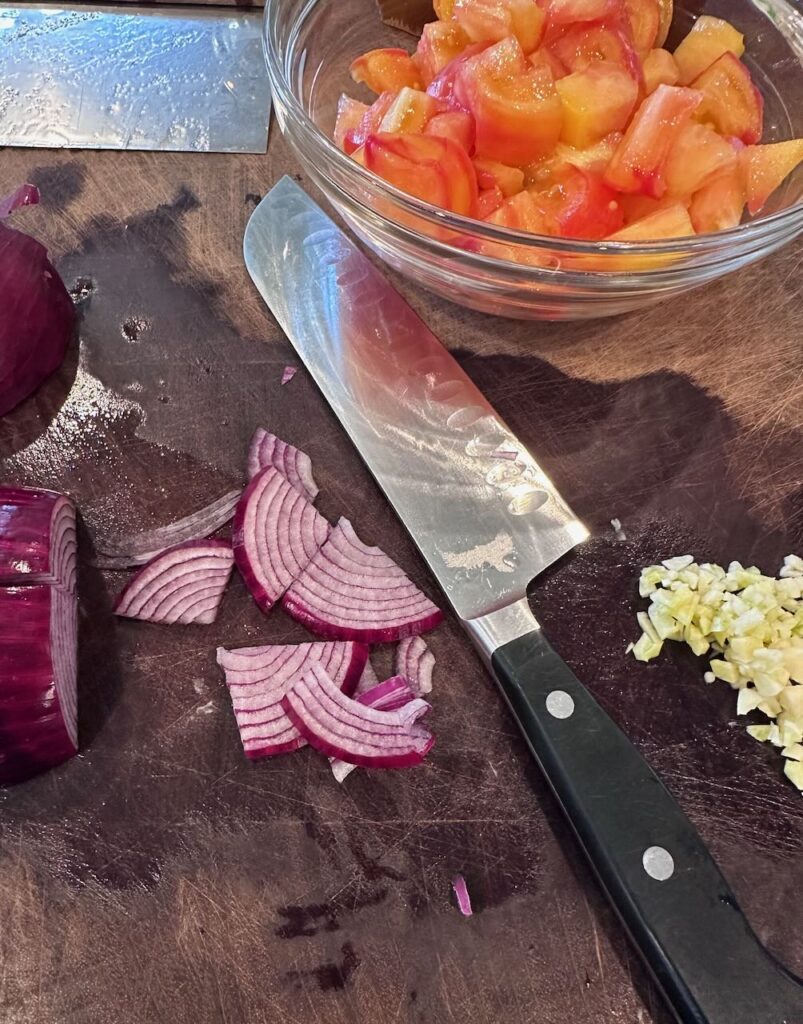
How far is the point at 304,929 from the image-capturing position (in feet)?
4.05

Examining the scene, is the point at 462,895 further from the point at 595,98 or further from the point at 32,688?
the point at 595,98

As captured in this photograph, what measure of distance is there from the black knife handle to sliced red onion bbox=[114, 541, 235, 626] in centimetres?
53

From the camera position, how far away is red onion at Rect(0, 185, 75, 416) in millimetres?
1540

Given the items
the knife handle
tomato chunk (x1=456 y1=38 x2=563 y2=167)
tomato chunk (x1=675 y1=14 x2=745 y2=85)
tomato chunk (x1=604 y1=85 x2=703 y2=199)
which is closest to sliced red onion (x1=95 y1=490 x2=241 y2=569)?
the knife handle

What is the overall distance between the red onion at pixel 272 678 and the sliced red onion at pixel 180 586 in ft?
0.31

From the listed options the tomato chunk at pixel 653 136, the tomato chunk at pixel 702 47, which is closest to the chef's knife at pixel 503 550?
the tomato chunk at pixel 653 136

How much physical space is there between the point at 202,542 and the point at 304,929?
0.69m

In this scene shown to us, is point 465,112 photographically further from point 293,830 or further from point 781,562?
point 293,830

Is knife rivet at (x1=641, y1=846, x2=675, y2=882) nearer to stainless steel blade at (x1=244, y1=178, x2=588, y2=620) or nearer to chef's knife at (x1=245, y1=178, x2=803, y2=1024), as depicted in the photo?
chef's knife at (x1=245, y1=178, x2=803, y2=1024)

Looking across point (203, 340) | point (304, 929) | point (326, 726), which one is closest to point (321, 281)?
point (203, 340)

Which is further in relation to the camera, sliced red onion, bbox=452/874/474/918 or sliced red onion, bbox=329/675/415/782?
sliced red onion, bbox=329/675/415/782

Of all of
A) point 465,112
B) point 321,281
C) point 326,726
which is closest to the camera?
point 326,726

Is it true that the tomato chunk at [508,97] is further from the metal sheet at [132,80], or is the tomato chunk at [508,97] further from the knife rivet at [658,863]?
the knife rivet at [658,863]

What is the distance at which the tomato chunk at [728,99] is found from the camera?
1584 millimetres
